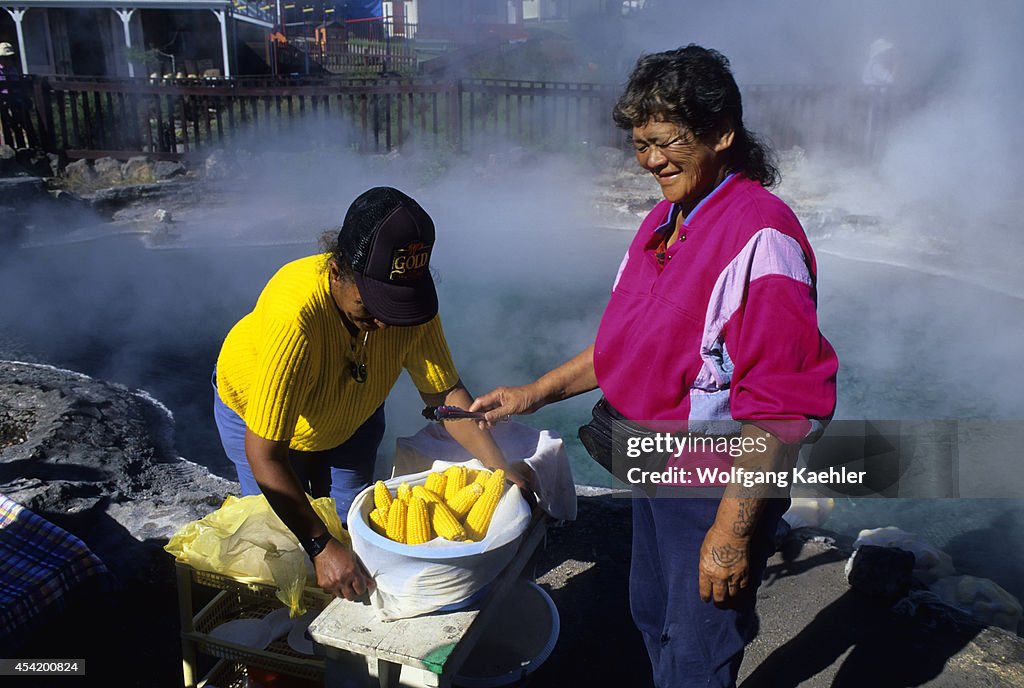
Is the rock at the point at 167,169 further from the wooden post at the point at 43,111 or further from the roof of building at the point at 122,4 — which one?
the roof of building at the point at 122,4

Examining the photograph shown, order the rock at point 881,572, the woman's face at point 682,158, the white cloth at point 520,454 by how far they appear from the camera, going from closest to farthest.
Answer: the woman's face at point 682,158
the white cloth at point 520,454
the rock at point 881,572

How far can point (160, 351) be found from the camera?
21.1 feet

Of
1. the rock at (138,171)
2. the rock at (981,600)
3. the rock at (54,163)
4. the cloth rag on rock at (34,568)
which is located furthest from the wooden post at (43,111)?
the rock at (981,600)

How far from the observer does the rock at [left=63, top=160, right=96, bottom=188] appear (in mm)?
11414

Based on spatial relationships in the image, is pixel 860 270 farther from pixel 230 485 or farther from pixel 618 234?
pixel 230 485

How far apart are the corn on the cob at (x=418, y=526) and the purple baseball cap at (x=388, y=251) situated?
58 cm

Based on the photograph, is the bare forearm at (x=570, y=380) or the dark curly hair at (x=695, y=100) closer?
the dark curly hair at (x=695, y=100)

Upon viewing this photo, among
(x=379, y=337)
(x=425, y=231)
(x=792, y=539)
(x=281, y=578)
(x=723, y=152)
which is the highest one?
(x=723, y=152)

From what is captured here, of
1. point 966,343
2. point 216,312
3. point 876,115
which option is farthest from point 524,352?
point 876,115

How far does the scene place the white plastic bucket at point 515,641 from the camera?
2805 millimetres

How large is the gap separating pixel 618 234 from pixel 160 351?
558 centimetres

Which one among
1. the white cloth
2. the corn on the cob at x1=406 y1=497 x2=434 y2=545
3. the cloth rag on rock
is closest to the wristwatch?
the corn on the cob at x1=406 y1=497 x2=434 y2=545

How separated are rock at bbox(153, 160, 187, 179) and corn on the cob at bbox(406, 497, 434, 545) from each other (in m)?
10.7

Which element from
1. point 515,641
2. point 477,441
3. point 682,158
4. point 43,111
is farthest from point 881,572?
point 43,111
